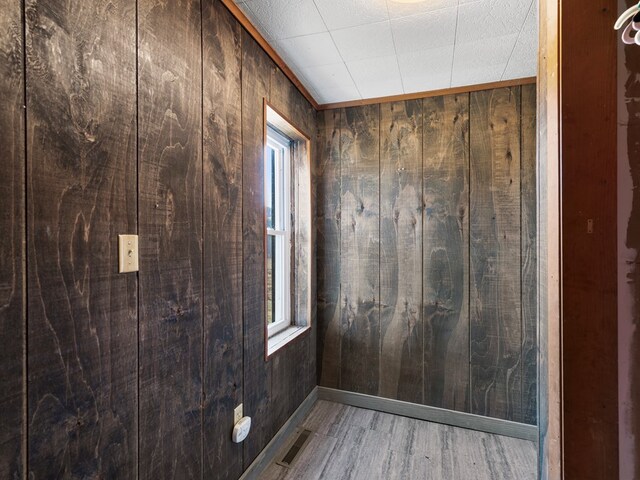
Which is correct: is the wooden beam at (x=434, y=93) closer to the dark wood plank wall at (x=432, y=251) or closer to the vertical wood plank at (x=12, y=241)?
the dark wood plank wall at (x=432, y=251)

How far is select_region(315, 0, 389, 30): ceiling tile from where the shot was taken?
146 cm

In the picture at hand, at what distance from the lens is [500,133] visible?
2.20 m

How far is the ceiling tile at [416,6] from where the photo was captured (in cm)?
145

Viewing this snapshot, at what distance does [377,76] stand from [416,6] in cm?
64

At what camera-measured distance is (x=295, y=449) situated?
2.03 m

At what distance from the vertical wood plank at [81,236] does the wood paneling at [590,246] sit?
1.19 m

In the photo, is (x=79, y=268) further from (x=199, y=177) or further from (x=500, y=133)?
(x=500, y=133)

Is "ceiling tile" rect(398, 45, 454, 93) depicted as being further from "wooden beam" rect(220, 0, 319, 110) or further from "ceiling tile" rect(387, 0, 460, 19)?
"wooden beam" rect(220, 0, 319, 110)

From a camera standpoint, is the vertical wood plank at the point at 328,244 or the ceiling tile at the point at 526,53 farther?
the vertical wood plank at the point at 328,244

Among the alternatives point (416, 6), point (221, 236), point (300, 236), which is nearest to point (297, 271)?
point (300, 236)

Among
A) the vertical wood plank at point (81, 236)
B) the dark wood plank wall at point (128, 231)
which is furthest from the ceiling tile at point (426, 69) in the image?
the vertical wood plank at point (81, 236)

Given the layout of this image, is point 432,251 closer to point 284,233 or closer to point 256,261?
point 284,233

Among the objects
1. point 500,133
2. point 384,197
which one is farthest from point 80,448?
point 500,133

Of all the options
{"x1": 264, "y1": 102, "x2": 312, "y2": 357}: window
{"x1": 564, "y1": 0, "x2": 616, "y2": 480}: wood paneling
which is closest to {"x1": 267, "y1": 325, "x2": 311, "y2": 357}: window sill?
{"x1": 264, "y1": 102, "x2": 312, "y2": 357}: window
